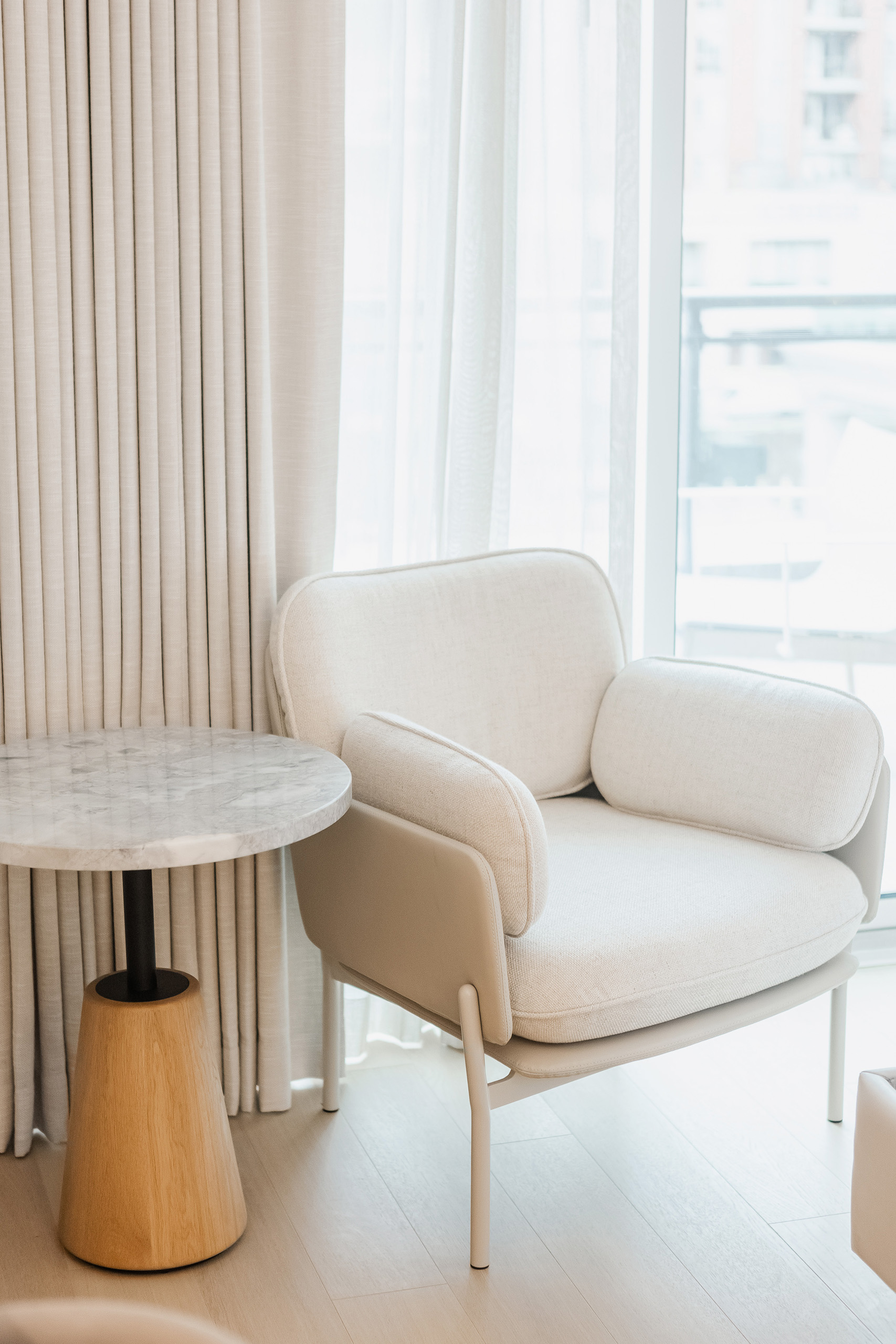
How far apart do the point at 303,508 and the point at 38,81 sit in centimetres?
72

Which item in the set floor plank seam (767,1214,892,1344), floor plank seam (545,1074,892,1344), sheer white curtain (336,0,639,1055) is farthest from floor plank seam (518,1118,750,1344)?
sheer white curtain (336,0,639,1055)

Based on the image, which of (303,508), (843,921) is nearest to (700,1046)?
(843,921)

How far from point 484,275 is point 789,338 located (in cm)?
71

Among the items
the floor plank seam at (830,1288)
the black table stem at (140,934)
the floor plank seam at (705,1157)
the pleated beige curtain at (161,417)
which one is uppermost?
the pleated beige curtain at (161,417)

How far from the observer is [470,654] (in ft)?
7.06

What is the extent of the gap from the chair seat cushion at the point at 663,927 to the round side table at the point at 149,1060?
330 millimetres

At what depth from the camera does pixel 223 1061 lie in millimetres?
2170

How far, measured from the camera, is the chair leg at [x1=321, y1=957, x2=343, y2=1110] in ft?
7.01

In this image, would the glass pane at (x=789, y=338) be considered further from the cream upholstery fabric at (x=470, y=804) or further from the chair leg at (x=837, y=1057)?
the cream upholstery fabric at (x=470, y=804)

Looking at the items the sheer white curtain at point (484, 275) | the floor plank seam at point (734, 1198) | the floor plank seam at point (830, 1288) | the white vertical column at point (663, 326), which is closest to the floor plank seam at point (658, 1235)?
the floor plank seam at point (734, 1198)

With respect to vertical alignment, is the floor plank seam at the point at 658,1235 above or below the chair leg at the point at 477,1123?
below

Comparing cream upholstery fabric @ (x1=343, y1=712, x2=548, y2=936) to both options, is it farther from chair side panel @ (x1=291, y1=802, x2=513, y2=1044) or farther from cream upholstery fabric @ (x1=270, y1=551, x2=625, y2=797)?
cream upholstery fabric @ (x1=270, y1=551, x2=625, y2=797)

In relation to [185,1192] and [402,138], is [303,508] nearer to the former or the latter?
[402,138]

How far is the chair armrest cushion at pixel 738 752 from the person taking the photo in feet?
6.32
